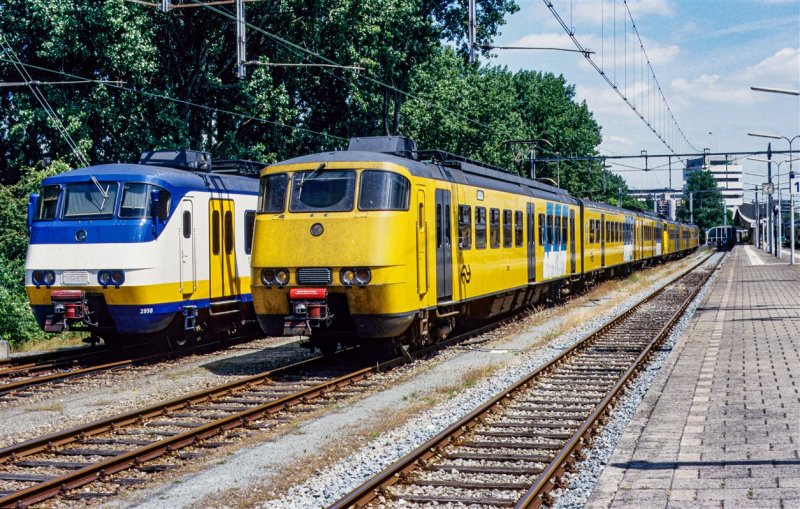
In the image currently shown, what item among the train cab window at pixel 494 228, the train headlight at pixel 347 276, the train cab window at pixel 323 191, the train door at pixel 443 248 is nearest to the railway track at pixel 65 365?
the train cab window at pixel 323 191

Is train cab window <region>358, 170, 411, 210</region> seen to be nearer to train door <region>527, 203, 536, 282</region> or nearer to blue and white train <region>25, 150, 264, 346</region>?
blue and white train <region>25, 150, 264, 346</region>

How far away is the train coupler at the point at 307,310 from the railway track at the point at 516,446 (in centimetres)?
303

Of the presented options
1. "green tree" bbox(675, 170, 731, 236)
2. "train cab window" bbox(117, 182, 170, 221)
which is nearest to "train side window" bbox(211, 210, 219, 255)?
"train cab window" bbox(117, 182, 170, 221)

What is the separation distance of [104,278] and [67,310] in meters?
0.77

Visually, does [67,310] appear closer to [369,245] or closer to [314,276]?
[314,276]

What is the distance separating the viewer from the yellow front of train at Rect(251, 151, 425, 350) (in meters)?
13.5

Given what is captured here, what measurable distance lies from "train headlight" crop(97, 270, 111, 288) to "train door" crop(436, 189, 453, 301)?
521 cm

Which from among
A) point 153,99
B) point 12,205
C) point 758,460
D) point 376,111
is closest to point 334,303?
point 758,460

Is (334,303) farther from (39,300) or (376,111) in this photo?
(376,111)

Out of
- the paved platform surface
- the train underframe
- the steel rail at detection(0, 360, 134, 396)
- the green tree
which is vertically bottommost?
the steel rail at detection(0, 360, 134, 396)

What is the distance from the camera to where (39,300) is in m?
15.3

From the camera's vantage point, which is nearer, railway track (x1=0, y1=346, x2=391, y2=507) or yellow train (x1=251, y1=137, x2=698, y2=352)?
railway track (x1=0, y1=346, x2=391, y2=507)

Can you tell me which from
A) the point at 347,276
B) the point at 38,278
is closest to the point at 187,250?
the point at 38,278

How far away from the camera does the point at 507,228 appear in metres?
20.0
